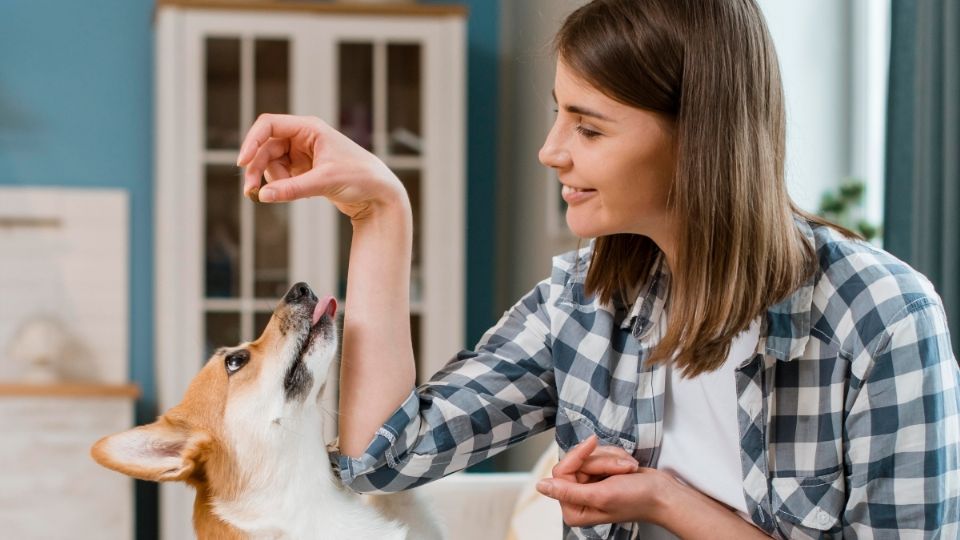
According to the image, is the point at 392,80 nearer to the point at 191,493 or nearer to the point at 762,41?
the point at 191,493

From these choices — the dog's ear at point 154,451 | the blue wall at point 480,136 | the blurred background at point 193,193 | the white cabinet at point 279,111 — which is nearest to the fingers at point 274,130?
the dog's ear at point 154,451

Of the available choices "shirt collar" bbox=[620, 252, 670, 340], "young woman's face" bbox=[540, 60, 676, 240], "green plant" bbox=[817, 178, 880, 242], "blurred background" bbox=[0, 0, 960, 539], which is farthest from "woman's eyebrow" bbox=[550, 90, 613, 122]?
"blurred background" bbox=[0, 0, 960, 539]

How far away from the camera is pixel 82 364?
3877 mm

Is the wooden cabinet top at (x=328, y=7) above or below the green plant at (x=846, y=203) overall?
above

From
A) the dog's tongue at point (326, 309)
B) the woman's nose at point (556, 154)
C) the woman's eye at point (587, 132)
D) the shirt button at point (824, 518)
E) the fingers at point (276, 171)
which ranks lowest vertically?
the shirt button at point (824, 518)

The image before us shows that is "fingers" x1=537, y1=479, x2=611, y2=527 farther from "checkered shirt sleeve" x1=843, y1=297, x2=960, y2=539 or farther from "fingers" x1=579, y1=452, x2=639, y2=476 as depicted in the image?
"checkered shirt sleeve" x1=843, y1=297, x2=960, y2=539

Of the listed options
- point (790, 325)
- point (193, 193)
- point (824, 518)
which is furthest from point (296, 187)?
point (193, 193)

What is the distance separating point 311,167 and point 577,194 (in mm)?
287

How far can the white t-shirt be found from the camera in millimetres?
1144

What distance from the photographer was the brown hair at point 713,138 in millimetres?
1038

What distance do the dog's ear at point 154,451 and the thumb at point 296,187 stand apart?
38 cm

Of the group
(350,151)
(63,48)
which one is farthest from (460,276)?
(350,151)

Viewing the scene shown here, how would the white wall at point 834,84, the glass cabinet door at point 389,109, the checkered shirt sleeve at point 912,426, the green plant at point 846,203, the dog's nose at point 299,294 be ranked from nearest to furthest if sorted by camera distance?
the checkered shirt sleeve at point 912,426 < the dog's nose at point 299,294 < the green plant at point 846,203 < the white wall at point 834,84 < the glass cabinet door at point 389,109

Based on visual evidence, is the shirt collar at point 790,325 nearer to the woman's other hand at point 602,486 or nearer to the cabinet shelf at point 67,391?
the woman's other hand at point 602,486
